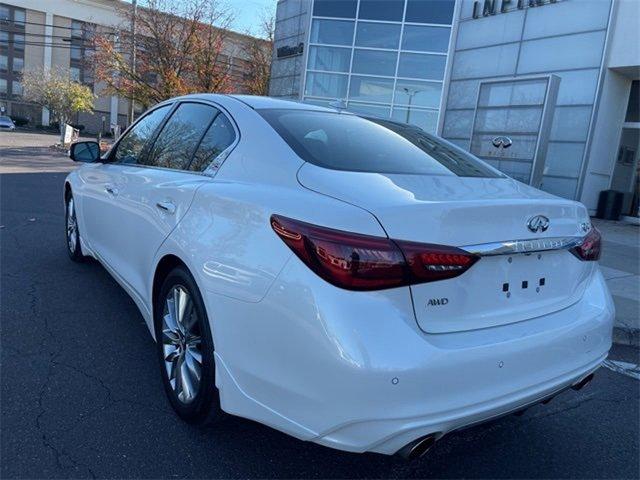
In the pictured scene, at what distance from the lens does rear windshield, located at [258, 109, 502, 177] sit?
2.52 meters

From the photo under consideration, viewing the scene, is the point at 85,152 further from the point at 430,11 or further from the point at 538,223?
the point at 430,11

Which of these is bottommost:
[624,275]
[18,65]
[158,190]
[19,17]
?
[624,275]

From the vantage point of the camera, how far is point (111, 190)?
3.95 metres

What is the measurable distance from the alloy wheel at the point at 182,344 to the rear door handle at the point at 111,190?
135cm

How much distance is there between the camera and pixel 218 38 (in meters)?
26.8

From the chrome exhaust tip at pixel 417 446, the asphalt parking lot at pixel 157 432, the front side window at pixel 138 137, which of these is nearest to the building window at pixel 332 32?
the front side window at pixel 138 137

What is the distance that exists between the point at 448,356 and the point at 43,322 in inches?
126

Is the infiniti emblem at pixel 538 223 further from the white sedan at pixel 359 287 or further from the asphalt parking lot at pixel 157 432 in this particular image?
the asphalt parking lot at pixel 157 432

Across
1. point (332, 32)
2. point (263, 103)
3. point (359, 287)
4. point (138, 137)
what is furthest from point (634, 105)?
point (359, 287)

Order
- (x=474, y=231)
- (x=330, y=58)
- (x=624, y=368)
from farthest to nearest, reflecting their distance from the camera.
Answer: (x=330, y=58), (x=624, y=368), (x=474, y=231)

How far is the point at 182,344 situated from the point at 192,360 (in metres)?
0.13

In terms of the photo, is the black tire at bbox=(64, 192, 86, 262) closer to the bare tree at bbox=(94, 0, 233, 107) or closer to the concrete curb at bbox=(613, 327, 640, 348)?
the concrete curb at bbox=(613, 327, 640, 348)

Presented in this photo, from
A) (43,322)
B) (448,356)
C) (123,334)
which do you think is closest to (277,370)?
(448,356)

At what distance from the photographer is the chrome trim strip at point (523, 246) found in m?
2.02
